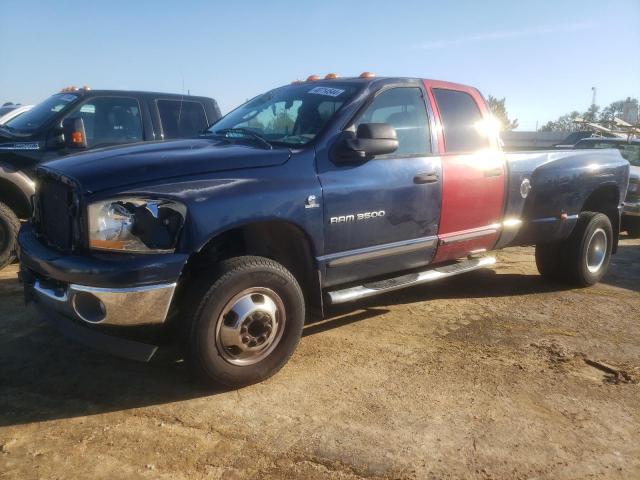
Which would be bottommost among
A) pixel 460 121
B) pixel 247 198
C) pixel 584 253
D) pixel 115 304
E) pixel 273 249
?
pixel 584 253

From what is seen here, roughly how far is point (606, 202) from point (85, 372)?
547 cm

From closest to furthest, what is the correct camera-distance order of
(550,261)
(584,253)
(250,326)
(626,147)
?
(250,326) → (584,253) → (550,261) → (626,147)

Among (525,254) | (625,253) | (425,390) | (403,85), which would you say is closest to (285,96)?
(403,85)

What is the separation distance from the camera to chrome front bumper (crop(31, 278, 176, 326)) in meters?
2.83

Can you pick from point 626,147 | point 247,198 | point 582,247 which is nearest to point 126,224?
point 247,198

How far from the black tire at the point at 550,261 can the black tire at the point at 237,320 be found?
3.46m

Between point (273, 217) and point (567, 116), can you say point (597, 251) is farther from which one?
point (567, 116)

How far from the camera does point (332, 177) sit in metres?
3.62

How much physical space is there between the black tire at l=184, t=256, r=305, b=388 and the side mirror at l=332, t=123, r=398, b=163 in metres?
0.91

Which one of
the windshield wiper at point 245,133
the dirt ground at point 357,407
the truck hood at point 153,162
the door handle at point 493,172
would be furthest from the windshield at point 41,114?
the door handle at point 493,172

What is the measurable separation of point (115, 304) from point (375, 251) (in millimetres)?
1827

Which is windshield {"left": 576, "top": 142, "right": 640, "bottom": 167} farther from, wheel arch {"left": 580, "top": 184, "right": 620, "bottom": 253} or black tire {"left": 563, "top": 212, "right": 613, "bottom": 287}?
black tire {"left": 563, "top": 212, "right": 613, "bottom": 287}

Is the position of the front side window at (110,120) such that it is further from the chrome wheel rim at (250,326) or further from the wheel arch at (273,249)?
the chrome wheel rim at (250,326)

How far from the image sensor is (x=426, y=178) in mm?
4148
